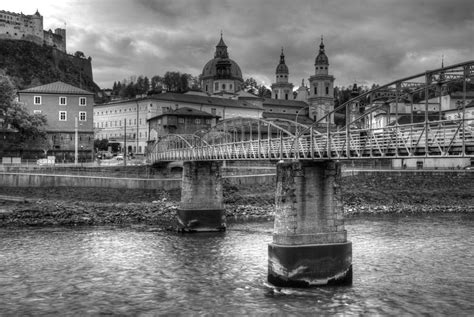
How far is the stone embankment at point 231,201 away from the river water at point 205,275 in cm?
638

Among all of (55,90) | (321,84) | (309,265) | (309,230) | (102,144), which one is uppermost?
(321,84)

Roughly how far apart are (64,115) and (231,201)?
4155cm

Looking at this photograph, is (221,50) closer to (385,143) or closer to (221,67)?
(221,67)

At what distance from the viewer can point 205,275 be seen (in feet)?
94.7

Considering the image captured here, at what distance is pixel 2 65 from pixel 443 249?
164978mm

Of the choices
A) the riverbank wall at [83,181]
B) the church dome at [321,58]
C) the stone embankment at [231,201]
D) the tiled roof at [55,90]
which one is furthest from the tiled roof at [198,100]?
the riverbank wall at [83,181]

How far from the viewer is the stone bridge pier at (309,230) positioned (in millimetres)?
25656

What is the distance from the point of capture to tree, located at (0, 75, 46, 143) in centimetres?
7925

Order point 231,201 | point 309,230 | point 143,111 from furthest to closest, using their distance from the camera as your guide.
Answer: point 143,111
point 231,201
point 309,230

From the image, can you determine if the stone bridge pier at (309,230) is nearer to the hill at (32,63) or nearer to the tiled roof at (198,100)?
the tiled roof at (198,100)

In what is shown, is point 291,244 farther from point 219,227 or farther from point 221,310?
point 219,227

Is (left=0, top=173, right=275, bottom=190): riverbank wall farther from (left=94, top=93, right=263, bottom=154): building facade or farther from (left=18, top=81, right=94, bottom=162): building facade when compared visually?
(left=94, top=93, right=263, bottom=154): building facade

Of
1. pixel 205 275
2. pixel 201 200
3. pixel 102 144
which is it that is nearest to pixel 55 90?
pixel 102 144

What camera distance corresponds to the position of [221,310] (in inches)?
899
